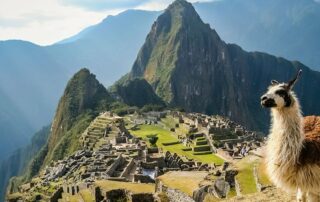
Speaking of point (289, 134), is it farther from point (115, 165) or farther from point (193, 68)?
point (193, 68)

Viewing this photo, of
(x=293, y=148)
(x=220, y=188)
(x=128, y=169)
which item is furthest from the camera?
(x=128, y=169)

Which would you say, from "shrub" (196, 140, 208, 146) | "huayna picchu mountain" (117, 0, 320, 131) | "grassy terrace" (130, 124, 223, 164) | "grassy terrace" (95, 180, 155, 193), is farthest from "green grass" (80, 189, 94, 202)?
"huayna picchu mountain" (117, 0, 320, 131)

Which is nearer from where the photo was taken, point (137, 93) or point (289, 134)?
point (289, 134)

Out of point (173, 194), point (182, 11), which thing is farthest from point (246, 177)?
point (182, 11)

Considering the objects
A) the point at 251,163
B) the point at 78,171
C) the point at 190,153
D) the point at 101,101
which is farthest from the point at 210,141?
the point at 101,101

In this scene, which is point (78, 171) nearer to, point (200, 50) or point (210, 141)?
point (210, 141)
